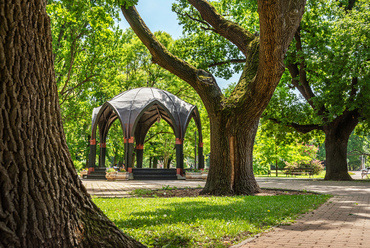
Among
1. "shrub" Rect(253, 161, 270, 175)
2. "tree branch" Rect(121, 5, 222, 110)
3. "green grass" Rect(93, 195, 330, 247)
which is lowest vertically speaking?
"green grass" Rect(93, 195, 330, 247)

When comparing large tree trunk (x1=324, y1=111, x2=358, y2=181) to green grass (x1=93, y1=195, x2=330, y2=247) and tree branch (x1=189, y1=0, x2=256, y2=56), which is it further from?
green grass (x1=93, y1=195, x2=330, y2=247)

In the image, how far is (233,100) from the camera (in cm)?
1146

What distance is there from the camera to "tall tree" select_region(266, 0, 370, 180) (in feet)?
64.8

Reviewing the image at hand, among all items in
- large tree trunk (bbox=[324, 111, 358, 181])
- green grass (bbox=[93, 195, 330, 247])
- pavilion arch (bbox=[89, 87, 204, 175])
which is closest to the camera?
green grass (bbox=[93, 195, 330, 247])

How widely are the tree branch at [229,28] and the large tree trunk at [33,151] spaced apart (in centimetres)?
967

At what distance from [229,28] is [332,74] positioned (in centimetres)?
1165

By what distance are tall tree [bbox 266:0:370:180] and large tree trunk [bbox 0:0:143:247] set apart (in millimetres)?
18757

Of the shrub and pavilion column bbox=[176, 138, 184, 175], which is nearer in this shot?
pavilion column bbox=[176, 138, 184, 175]

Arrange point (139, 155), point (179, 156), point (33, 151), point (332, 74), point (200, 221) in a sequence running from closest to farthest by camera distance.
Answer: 1. point (33, 151)
2. point (200, 221)
3. point (332, 74)
4. point (179, 156)
5. point (139, 155)

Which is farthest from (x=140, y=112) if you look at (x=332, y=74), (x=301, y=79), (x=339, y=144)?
(x=339, y=144)

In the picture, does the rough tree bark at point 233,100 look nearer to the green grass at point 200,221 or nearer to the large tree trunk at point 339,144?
the green grass at point 200,221

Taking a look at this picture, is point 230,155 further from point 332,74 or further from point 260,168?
point 260,168

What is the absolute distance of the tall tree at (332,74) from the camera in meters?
19.8

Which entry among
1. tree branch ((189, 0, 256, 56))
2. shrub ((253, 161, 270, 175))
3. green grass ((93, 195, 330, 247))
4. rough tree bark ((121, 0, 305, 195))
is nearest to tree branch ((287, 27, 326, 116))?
tree branch ((189, 0, 256, 56))
